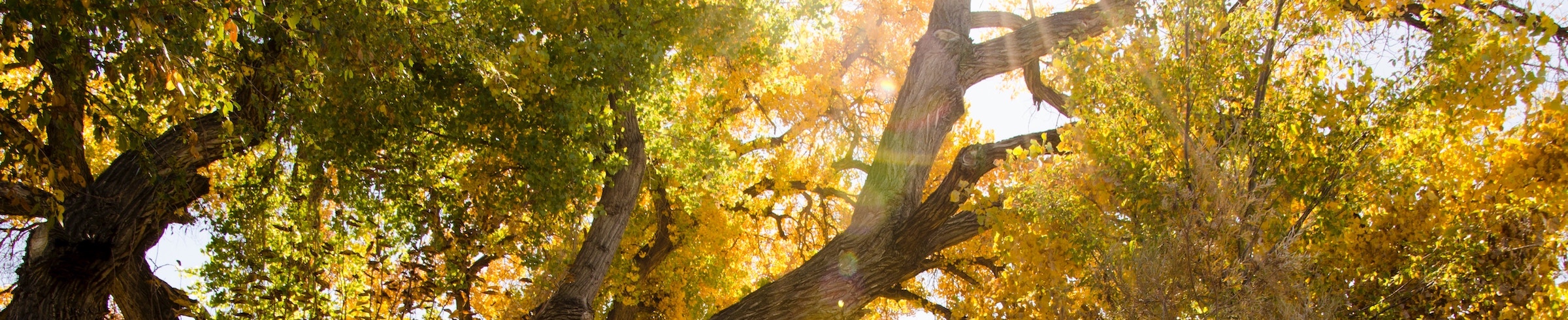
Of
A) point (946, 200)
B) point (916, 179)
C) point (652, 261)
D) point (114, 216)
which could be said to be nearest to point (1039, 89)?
point (916, 179)

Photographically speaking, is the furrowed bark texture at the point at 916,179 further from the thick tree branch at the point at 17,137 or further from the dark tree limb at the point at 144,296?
the thick tree branch at the point at 17,137

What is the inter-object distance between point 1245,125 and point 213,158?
7.06m

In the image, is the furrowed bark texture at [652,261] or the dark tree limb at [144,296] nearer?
the dark tree limb at [144,296]

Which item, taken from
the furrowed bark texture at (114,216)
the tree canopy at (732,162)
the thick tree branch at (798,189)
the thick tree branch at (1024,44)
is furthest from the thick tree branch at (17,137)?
the thick tree branch at (798,189)

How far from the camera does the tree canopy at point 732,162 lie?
4.50m

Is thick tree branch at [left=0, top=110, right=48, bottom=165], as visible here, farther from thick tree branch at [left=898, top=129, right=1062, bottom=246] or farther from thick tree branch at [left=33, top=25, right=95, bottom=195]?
thick tree branch at [left=898, top=129, right=1062, bottom=246]

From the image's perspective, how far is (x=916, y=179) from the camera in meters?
8.54

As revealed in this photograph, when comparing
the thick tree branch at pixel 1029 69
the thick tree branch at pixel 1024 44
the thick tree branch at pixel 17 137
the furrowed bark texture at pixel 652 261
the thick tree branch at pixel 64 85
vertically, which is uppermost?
the thick tree branch at pixel 1029 69

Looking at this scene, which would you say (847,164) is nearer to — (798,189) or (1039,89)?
(798,189)

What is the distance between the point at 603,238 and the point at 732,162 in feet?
5.22

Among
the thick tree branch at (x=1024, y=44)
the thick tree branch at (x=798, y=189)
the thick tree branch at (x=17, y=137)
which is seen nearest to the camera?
the thick tree branch at (x=17, y=137)

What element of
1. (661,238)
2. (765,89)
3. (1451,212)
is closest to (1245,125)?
(1451,212)

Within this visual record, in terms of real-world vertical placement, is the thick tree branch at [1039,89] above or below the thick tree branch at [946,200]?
above

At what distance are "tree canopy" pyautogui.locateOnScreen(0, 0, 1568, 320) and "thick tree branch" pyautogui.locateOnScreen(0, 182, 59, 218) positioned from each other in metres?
0.08
